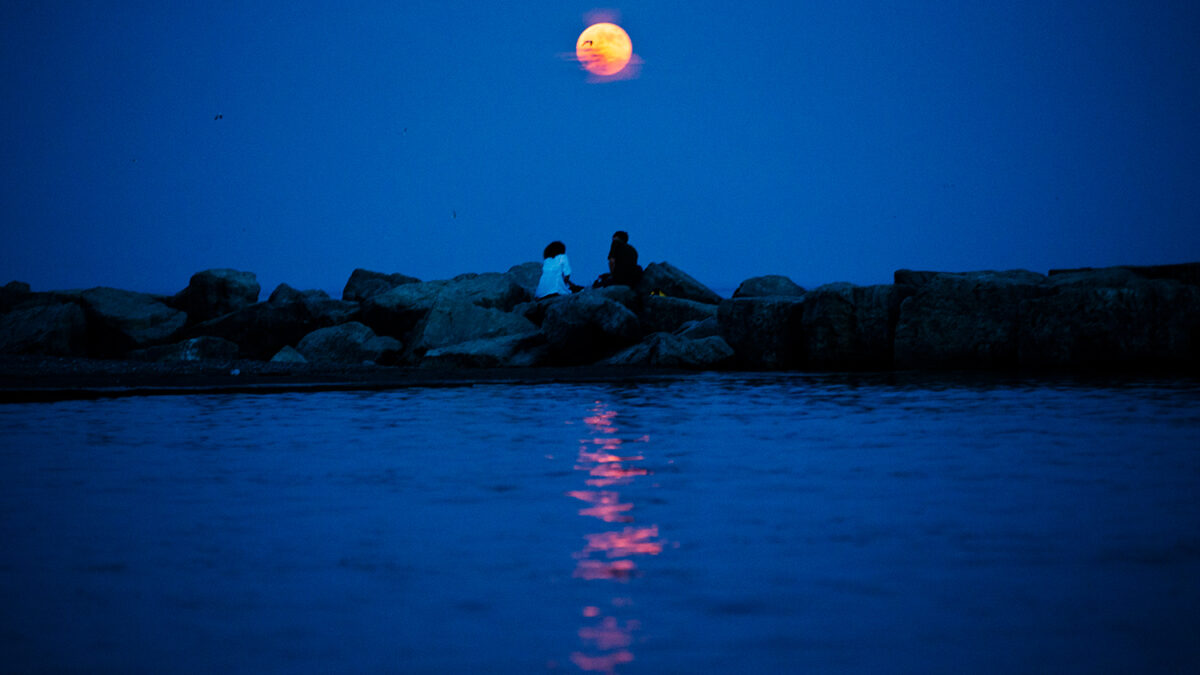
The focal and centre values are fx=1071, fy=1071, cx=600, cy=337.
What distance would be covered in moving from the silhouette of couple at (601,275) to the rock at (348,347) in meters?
2.58

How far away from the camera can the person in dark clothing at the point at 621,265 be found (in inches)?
650

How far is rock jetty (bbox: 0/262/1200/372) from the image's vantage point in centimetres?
1205

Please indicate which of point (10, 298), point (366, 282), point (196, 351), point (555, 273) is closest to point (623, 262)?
point (555, 273)

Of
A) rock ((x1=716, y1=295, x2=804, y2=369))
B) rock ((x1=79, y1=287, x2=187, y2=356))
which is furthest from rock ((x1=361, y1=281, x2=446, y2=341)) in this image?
rock ((x1=716, y1=295, x2=804, y2=369))

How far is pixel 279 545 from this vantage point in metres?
3.79

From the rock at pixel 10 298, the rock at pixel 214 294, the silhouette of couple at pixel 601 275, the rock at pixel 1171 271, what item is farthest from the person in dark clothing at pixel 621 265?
the rock at pixel 10 298

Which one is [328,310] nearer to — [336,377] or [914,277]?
[336,377]

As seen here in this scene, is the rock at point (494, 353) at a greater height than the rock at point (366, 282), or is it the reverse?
the rock at point (366, 282)

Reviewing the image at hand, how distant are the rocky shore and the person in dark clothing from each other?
1.26ft

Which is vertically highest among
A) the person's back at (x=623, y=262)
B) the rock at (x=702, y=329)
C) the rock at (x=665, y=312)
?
the person's back at (x=623, y=262)

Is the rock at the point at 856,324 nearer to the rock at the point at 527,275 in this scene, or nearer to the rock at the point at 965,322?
the rock at the point at 965,322

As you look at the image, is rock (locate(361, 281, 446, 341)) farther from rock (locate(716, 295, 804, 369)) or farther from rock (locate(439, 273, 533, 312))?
rock (locate(716, 295, 804, 369))

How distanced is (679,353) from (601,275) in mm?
3714

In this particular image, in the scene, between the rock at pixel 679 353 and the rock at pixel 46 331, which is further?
the rock at pixel 46 331
